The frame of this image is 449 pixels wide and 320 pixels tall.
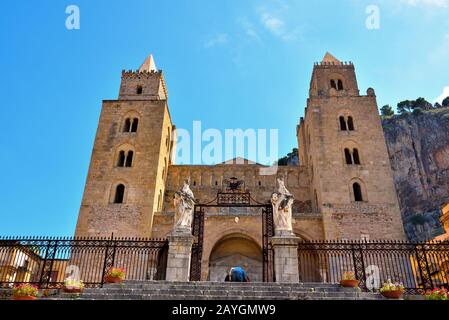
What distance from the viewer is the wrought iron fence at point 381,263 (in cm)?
1198

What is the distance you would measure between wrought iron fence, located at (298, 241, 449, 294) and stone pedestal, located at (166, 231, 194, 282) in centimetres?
412

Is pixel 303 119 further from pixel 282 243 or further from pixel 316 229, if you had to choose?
pixel 282 243

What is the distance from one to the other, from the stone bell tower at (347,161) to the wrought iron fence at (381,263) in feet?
9.00

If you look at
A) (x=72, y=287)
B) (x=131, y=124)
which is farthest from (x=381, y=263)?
(x=131, y=124)

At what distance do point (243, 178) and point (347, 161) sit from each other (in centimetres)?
804

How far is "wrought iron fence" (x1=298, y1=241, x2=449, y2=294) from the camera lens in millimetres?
11977

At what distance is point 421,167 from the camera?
4853cm

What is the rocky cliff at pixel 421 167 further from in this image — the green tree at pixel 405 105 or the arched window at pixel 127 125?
the arched window at pixel 127 125

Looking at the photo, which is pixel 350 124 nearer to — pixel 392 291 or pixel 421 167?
pixel 392 291

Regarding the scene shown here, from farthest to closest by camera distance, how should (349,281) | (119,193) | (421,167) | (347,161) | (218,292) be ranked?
(421,167) → (347,161) → (119,193) → (349,281) → (218,292)
